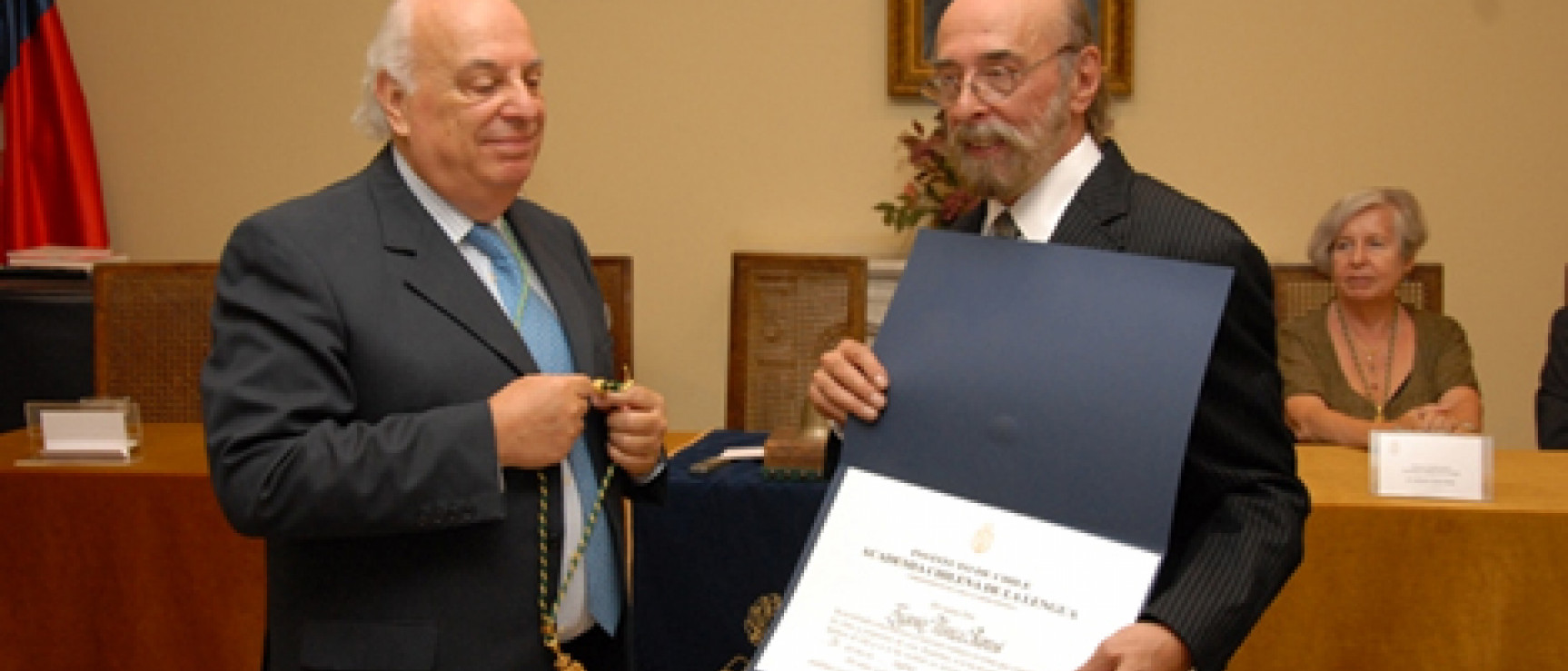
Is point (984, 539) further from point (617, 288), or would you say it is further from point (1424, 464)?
point (617, 288)

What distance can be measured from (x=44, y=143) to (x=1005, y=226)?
4835 mm

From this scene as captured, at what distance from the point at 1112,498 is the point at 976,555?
6.2 inches

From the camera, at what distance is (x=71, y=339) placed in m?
4.33

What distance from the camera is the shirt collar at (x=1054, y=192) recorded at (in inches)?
62.2

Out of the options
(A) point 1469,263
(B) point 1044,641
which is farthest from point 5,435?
(A) point 1469,263

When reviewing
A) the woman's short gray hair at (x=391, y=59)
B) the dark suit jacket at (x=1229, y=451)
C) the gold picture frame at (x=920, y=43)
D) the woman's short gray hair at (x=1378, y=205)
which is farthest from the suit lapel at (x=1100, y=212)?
the gold picture frame at (x=920, y=43)

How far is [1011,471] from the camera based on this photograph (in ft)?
4.61

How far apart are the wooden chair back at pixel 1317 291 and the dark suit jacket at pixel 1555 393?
1.19 ft

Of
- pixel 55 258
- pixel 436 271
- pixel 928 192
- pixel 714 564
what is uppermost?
pixel 928 192

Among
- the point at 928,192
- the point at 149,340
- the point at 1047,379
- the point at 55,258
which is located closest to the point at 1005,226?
the point at 1047,379

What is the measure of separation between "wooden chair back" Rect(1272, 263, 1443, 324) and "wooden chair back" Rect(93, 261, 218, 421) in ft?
10.5

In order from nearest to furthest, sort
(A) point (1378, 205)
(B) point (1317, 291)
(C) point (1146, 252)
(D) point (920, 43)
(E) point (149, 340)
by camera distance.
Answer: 1. (C) point (1146, 252)
2. (E) point (149, 340)
3. (A) point (1378, 205)
4. (B) point (1317, 291)
5. (D) point (920, 43)

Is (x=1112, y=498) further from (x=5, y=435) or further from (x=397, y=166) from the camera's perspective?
(x=5, y=435)

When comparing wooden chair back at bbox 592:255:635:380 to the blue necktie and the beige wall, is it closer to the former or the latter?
the beige wall
